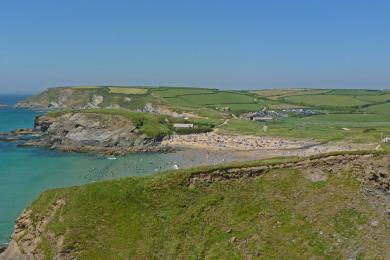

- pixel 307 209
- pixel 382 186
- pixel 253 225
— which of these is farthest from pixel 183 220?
pixel 382 186

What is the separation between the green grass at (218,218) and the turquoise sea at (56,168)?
28.1 meters

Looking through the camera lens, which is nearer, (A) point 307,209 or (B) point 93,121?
(A) point 307,209

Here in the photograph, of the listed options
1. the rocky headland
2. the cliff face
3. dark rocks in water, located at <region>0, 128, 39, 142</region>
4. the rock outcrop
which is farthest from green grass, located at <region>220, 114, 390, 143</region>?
the rock outcrop

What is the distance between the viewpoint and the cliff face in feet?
420

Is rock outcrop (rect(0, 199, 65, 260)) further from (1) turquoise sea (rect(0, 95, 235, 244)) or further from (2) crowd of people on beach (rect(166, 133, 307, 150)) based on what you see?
(2) crowd of people on beach (rect(166, 133, 307, 150))

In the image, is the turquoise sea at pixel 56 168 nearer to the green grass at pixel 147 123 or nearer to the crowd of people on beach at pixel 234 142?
the crowd of people on beach at pixel 234 142

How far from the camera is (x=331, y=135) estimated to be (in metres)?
136

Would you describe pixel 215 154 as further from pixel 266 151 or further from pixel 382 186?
pixel 382 186

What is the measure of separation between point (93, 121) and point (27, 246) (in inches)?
4153

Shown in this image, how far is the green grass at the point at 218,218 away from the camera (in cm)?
2886

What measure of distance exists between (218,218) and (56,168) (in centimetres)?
7099

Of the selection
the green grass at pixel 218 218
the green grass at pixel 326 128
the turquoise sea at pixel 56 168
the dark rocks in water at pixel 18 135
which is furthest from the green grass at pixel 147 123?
the green grass at pixel 218 218

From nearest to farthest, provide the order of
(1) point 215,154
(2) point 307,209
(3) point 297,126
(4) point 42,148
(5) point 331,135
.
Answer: (2) point 307,209 → (1) point 215,154 → (4) point 42,148 → (5) point 331,135 → (3) point 297,126

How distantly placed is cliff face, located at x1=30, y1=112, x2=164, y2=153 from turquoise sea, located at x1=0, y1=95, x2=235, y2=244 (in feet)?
29.3
